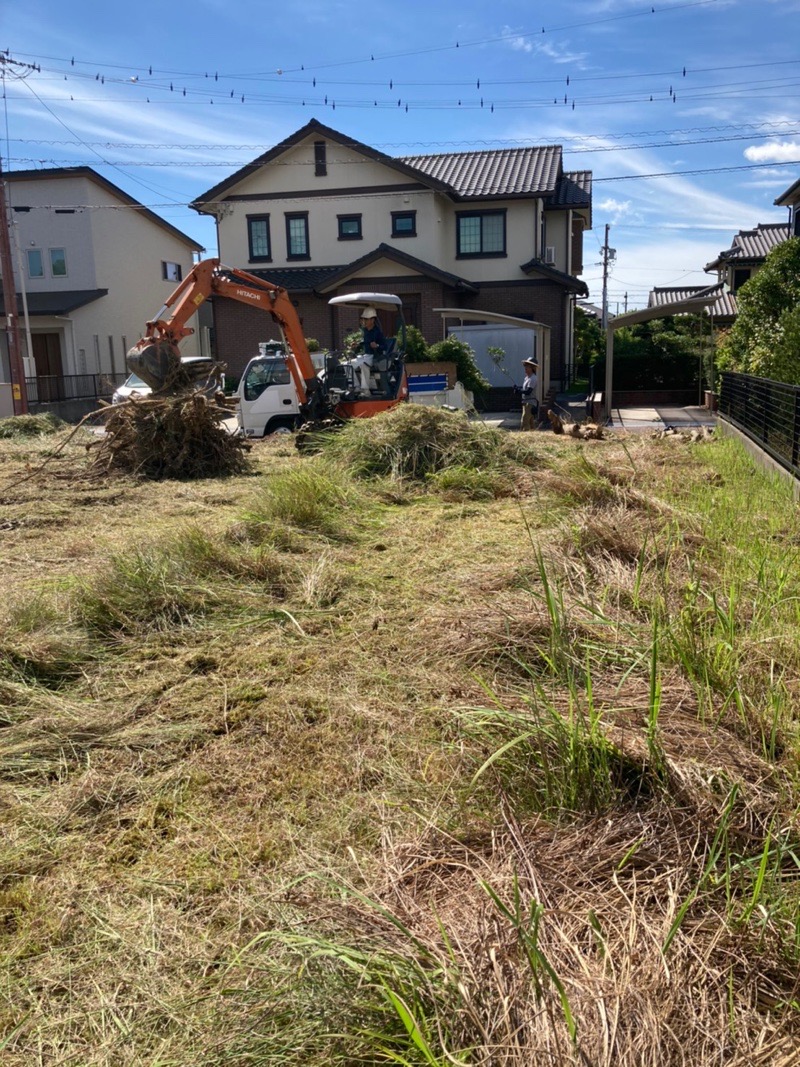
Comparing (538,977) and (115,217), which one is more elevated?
(115,217)

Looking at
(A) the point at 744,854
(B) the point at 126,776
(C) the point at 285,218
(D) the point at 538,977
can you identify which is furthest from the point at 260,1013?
(C) the point at 285,218

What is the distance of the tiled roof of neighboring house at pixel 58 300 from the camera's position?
33.6 metres

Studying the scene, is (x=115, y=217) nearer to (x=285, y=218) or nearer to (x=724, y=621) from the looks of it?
(x=285, y=218)

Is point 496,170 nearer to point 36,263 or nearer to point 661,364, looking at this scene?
point 661,364

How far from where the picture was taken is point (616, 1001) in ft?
6.15

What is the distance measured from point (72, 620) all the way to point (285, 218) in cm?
2982

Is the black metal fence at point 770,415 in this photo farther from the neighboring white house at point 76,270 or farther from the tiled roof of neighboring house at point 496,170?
the neighboring white house at point 76,270

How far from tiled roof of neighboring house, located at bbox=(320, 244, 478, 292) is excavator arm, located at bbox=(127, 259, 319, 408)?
14.4 meters

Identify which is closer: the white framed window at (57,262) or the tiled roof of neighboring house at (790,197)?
the tiled roof of neighboring house at (790,197)

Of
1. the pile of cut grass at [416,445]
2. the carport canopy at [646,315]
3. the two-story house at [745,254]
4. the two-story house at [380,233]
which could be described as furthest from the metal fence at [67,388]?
the two-story house at [745,254]

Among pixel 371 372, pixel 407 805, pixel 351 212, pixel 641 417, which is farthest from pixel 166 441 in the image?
pixel 351 212

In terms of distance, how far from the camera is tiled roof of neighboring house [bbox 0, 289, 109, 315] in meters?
33.6

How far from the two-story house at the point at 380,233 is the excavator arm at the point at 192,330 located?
15.3 metres

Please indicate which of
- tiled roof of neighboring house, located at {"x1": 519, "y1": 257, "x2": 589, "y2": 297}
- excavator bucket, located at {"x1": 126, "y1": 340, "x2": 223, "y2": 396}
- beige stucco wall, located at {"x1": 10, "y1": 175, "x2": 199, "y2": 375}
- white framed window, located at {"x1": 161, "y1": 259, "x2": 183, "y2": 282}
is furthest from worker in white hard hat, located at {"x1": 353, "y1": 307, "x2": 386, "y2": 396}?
white framed window, located at {"x1": 161, "y1": 259, "x2": 183, "y2": 282}
